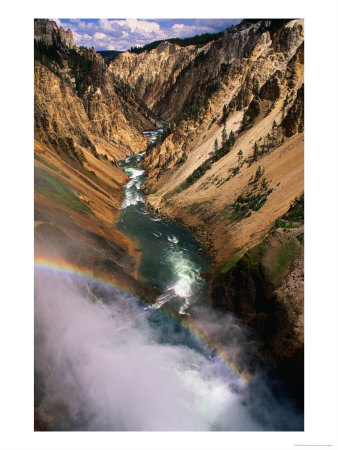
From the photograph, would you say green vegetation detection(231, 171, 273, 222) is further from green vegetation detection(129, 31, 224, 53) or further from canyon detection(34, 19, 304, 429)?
green vegetation detection(129, 31, 224, 53)

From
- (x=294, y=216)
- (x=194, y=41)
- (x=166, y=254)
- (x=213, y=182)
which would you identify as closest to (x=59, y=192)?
(x=166, y=254)

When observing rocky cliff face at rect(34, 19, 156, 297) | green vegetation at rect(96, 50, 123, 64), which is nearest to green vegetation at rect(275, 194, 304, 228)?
rocky cliff face at rect(34, 19, 156, 297)

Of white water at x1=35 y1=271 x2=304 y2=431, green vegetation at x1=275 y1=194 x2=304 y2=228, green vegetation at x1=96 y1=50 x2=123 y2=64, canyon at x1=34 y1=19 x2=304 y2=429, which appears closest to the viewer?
white water at x1=35 y1=271 x2=304 y2=431

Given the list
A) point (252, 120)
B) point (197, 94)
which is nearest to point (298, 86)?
point (252, 120)

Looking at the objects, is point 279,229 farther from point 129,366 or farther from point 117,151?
point 117,151

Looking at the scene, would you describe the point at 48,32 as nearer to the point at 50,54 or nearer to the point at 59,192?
the point at 50,54

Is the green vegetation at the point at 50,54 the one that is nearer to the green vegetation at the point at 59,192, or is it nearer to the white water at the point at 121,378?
the green vegetation at the point at 59,192
